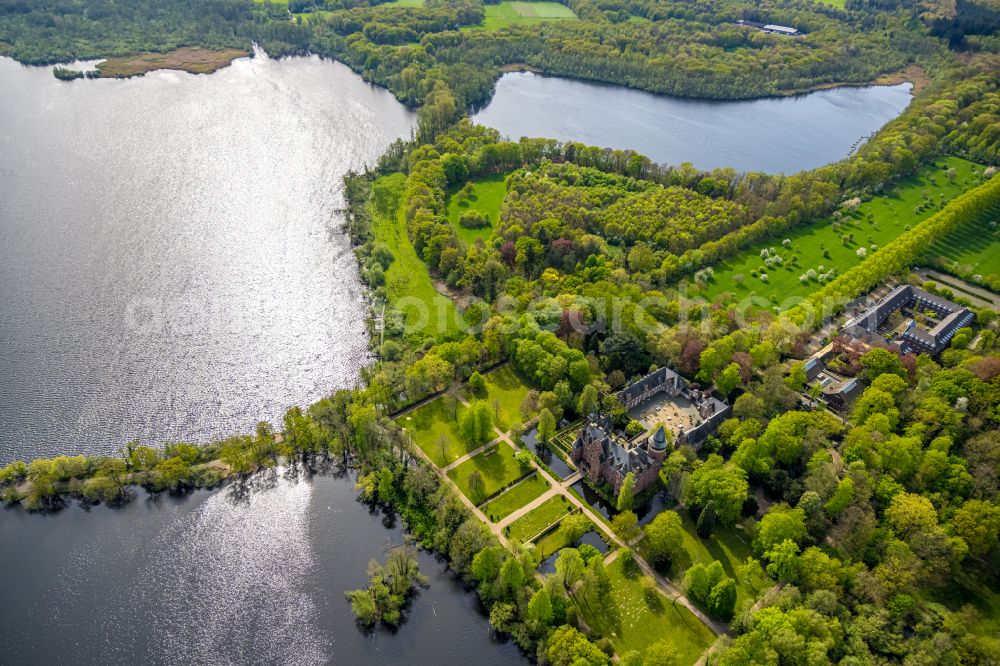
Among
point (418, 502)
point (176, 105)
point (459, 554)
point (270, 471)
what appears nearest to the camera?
point (459, 554)

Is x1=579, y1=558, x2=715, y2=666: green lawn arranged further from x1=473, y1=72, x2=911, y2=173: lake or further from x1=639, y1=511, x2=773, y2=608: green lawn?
x1=473, y1=72, x2=911, y2=173: lake

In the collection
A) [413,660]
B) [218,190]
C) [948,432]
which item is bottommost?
[413,660]

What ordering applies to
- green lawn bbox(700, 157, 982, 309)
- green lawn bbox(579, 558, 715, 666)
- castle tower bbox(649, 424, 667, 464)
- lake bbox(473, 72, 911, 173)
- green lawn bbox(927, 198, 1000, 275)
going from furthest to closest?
1. lake bbox(473, 72, 911, 173)
2. green lawn bbox(927, 198, 1000, 275)
3. green lawn bbox(700, 157, 982, 309)
4. castle tower bbox(649, 424, 667, 464)
5. green lawn bbox(579, 558, 715, 666)

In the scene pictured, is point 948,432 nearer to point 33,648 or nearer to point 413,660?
point 413,660

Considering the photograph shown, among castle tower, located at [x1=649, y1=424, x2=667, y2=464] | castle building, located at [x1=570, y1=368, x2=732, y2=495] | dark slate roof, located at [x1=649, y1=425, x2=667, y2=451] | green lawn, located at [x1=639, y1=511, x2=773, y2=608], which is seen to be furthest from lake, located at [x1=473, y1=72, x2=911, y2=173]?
green lawn, located at [x1=639, y1=511, x2=773, y2=608]

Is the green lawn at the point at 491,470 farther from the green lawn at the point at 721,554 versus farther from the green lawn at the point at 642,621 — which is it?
the green lawn at the point at 721,554

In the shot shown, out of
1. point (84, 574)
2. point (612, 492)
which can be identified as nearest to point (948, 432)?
point (612, 492)

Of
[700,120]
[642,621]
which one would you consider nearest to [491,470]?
[642,621]
